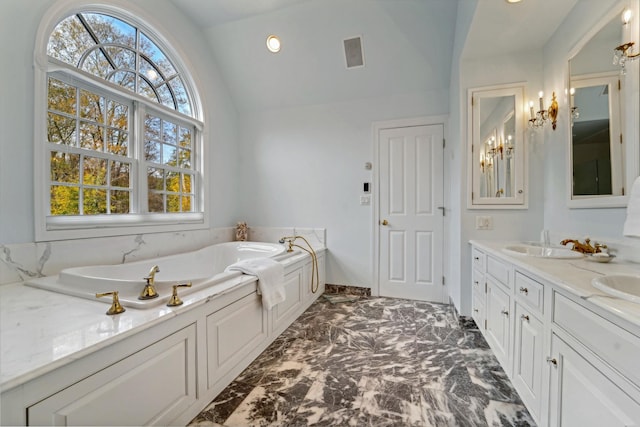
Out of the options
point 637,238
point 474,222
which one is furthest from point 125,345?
point 474,222

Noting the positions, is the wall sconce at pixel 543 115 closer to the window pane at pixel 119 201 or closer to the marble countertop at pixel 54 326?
the marble countertop at pixel 54 326

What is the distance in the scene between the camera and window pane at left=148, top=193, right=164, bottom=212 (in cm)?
269

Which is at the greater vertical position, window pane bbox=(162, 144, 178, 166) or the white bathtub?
window pane bbox=(162, 144, 178, 166)

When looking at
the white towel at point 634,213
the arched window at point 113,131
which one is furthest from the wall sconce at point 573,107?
the arched window at point 113,131

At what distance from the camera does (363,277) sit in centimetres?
331

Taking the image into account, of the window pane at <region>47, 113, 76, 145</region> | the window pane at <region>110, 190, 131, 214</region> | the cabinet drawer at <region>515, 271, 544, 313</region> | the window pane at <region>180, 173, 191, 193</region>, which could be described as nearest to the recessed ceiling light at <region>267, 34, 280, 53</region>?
the window pane at <region>180, 173, 191, 193</region>

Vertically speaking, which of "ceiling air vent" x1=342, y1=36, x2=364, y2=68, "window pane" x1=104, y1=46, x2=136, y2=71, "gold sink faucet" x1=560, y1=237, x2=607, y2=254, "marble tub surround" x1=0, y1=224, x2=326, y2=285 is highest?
"ceiling air vent" x1=342, y1=36, x2=364, y2=68

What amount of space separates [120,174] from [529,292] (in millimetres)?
3108

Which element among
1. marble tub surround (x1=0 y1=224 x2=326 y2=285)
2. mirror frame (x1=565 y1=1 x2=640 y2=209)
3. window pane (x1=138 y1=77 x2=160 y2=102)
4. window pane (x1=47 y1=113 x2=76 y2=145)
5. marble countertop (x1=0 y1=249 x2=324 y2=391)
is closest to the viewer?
marble countertop (x1=0 y1=249 x2=324 y2=391)

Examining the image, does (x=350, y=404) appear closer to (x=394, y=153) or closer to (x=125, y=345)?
(x=125, y=345)

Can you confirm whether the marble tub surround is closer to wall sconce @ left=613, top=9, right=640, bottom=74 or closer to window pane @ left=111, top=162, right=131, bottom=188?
window pane @ left=111, top=162, right=131, bottom=188

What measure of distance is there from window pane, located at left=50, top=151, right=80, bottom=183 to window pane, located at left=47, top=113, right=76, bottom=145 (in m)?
0.10

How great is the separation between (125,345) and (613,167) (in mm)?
2536

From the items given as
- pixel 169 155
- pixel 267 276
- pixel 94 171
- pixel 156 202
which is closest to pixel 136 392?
pixel 267 276
